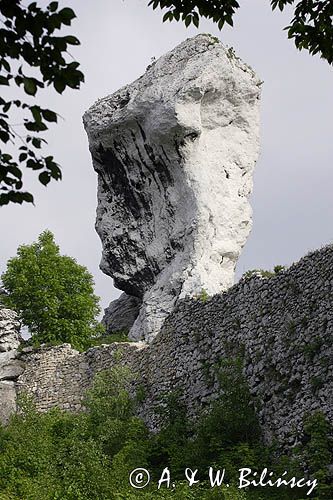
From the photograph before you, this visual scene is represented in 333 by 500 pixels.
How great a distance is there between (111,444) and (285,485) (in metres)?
5.77

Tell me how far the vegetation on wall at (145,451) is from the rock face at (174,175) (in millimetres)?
9736

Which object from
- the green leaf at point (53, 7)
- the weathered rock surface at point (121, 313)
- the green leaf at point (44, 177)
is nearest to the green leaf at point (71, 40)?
the green leaf at point (53, 7)

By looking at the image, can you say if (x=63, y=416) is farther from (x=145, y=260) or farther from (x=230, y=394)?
(x=145, y=260)

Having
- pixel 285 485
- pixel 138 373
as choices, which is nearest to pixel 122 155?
pixel 138 373

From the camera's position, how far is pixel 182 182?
1176 inches

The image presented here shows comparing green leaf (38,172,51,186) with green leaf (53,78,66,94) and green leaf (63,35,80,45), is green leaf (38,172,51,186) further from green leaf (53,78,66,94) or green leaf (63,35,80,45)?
green leaf (63,35,80,45)

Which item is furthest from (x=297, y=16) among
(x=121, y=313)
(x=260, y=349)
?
(x=121, y=313)

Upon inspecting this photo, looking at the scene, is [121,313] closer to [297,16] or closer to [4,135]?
[297,16]

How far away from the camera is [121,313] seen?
110ft

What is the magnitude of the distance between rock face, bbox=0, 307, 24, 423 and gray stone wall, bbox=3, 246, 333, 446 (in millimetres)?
1794

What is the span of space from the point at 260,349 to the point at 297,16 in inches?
287

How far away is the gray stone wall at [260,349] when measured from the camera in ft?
45.3

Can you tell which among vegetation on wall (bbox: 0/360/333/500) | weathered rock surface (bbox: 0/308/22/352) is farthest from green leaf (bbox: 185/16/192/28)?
weathered rock surface (bbox: 0/308/22/352)

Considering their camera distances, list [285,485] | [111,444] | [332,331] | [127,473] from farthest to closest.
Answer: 1. [111,444]
2. [127,473]
3. [332,331]
4. [285,485]
